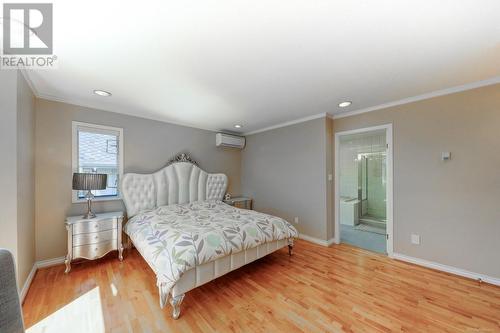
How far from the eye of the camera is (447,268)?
98.8 inches

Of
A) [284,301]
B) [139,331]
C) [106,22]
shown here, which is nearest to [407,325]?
[284,301]

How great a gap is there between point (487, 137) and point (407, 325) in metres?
2.35

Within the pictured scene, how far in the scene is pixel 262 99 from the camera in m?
2.81

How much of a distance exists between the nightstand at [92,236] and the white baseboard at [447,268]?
13.6ft

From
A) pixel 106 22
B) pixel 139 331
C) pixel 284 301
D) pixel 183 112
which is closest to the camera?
pixel 106 22

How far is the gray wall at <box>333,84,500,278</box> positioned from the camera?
2.27 m

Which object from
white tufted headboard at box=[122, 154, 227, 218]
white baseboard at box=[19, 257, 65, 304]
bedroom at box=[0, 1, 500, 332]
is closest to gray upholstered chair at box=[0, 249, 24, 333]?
bedroom at box=[0, 1, 500, 332]

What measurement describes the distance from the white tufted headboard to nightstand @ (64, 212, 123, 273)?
0.41 metres

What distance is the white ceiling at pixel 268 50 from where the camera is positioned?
128 centimetres

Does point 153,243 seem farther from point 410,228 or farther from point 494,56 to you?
point 494,56

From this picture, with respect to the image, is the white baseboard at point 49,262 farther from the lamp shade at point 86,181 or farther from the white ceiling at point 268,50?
the white ceiling at point 268,50

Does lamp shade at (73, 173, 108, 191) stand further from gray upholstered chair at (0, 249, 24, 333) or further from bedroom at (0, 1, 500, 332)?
gray upholstered chair at (0, 249, 24, 333)

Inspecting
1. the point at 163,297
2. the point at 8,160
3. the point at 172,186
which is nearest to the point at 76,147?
the point at 8,160

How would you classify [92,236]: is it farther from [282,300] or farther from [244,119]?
[244,119]
